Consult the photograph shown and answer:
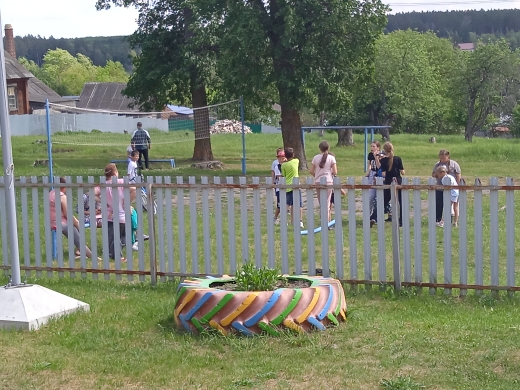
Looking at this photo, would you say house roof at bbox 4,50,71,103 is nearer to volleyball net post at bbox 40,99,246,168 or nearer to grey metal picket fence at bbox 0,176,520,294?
volleyball net post at bbox 40,99,246,168

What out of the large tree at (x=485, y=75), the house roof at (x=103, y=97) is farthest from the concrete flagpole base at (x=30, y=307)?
the house roof at (x=103, y=97)

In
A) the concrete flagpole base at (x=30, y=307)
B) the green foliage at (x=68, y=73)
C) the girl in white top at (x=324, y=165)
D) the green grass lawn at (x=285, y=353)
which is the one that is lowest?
the green grass lawn at (x=285, y=353)

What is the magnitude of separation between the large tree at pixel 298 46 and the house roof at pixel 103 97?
75.2 metres

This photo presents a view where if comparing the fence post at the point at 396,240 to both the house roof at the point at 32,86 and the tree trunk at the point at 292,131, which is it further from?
the house roof at the point at 32,86

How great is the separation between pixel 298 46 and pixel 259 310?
20113mm

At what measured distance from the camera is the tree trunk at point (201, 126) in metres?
31.2

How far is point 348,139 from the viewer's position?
42.5m

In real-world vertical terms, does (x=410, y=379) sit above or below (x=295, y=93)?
below

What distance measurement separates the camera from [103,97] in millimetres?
103562

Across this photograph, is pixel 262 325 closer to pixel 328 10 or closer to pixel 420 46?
pixel 328 10

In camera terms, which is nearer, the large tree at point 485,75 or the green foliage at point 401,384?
the green foliage at point 401,384

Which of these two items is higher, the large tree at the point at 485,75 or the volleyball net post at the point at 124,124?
the large tree at the point at 485,75

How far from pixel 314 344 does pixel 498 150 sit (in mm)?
31074

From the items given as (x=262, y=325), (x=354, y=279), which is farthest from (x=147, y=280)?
(x=262, y=325)
